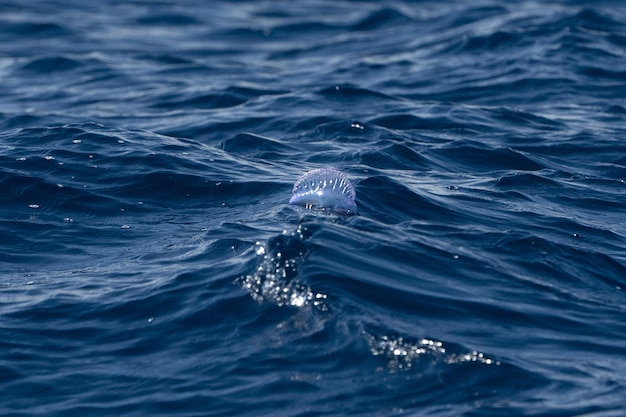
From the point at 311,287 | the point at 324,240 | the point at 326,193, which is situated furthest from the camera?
the point at 326,193

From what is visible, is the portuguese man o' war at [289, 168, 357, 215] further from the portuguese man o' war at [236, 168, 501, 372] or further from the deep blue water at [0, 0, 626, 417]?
the deep blue water at [0, 0, 626, 417]

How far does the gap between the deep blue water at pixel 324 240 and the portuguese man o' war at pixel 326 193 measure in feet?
0.62

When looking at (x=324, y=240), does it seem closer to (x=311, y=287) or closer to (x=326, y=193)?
(x=311, y=287)

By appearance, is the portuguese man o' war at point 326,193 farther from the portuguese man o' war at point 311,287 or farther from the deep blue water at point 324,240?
the deep blue water at point 324,240

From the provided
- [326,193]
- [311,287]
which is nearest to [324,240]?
[311,287]

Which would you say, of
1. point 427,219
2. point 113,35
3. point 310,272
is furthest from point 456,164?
point 113,35

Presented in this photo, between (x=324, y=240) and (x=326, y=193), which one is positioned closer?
(x=324, y=240)

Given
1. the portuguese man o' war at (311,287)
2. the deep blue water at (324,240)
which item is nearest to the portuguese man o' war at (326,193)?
the portuguese man o' war at (311,287)

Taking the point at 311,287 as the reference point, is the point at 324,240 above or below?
above

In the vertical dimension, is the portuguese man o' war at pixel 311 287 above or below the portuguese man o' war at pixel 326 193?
below

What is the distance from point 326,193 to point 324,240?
1.04 meters

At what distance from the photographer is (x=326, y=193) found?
931 cm

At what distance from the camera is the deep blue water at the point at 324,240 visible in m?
6.82

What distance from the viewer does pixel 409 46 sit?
19875 millimetres
